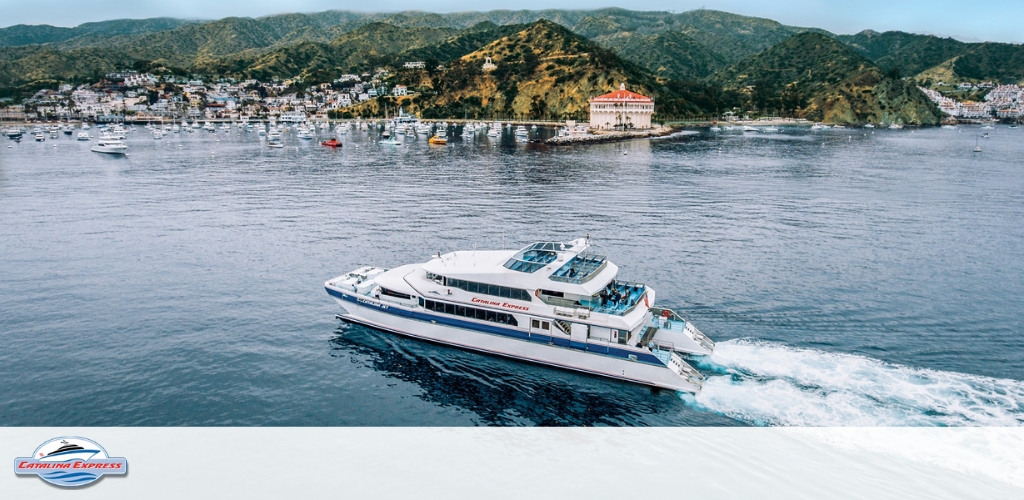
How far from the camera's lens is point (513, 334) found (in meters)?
27.7

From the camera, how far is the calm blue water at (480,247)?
2355 cm

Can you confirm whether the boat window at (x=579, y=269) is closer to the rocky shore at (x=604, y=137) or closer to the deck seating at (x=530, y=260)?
the deck seating at (x=530, y=260)

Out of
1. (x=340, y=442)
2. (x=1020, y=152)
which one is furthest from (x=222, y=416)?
(x=1020, y=152)

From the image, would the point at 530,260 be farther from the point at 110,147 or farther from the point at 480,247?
the point at 110,147

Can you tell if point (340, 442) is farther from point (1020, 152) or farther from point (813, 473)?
point (1020, 152)

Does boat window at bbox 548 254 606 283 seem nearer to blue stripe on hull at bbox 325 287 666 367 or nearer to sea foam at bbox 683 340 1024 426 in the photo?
blue stripe on hull at bbox 325 287 666 367

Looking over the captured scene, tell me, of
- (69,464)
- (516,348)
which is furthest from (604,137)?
(69,464)

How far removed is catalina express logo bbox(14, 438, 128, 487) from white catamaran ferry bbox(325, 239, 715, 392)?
1479cm

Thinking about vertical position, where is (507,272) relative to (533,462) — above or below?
above

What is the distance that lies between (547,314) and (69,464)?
17667 mm

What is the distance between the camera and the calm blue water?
23547 mm

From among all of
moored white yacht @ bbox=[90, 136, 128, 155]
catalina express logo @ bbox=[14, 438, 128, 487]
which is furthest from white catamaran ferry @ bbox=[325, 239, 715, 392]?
moored white yacht @ bbox=[90, 136, 128, 155]

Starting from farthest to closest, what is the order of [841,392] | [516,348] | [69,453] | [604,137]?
[604,137] < [516,348] < [841,392] < [69,453]

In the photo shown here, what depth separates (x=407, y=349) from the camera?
95.4 ft
